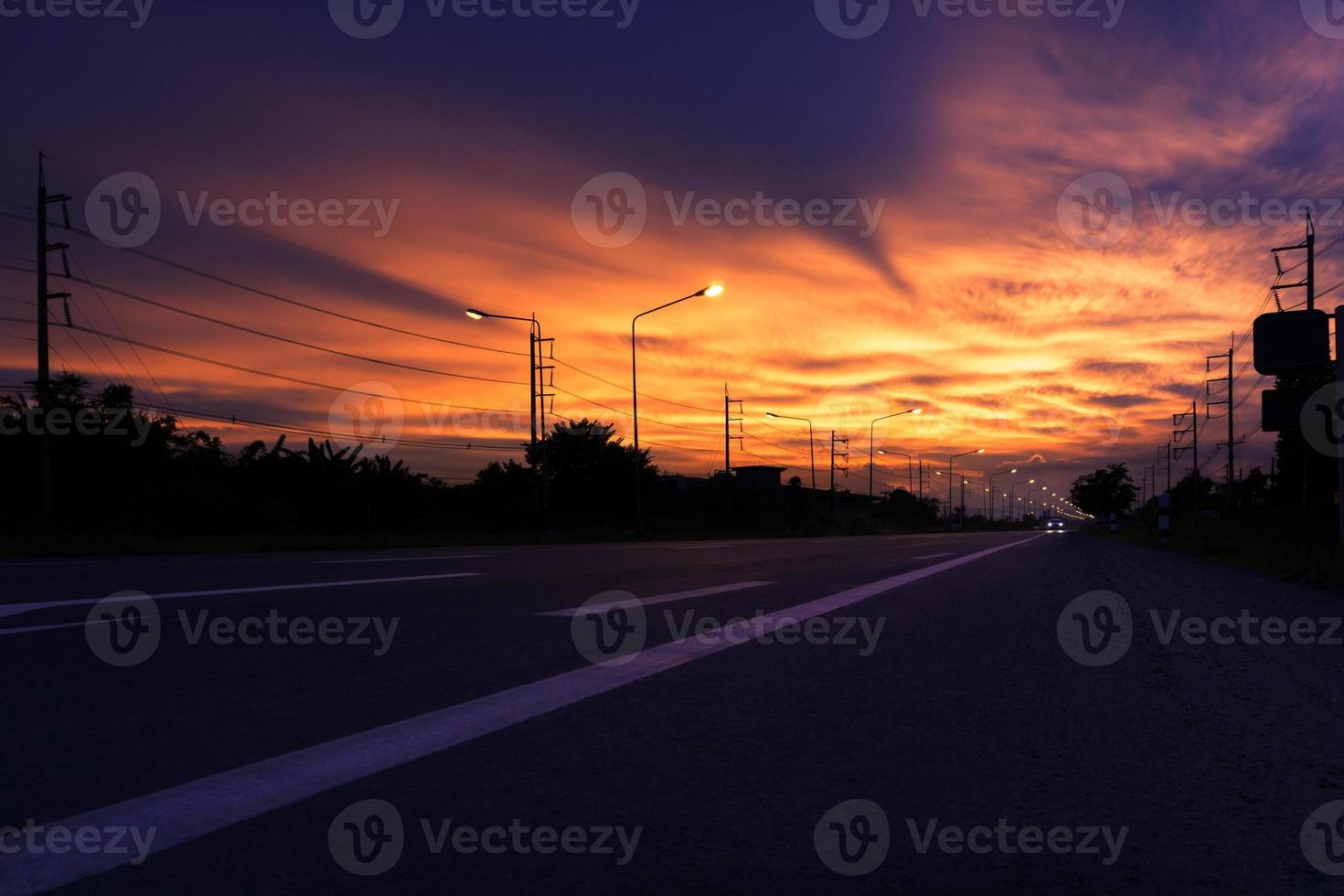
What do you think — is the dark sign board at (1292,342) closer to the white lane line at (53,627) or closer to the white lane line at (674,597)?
the white lane line at (674,597)

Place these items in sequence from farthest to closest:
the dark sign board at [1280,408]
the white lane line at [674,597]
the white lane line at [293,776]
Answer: the dark sign board at [1280,408] < the white lane line at [674,597] < the white lane line at [293,776]

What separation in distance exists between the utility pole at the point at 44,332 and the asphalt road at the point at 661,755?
1097 inches

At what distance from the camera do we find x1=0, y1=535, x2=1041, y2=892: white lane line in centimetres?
183

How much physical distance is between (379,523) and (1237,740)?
56.6 metres

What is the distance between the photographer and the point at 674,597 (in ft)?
24.5

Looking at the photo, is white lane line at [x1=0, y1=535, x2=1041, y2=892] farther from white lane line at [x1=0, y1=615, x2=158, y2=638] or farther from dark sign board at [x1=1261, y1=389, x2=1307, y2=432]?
dark sign board at [x1=1261, y1=389, x2=1307, y2=432]

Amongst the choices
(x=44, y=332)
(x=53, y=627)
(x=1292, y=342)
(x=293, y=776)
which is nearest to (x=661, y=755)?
(x=293, y=776)

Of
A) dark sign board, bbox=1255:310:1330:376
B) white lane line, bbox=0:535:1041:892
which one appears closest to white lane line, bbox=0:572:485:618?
white lane line, bbox=0:535:1041:892

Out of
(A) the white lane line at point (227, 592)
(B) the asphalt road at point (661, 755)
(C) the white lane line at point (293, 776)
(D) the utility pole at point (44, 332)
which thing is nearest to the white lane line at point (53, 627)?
(B) the asphalt road at point (661, 755)

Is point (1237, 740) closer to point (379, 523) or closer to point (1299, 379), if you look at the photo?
point (1299, 379)

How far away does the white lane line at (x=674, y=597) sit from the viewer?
6.25 m

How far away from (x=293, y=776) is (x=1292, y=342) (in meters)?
19.7

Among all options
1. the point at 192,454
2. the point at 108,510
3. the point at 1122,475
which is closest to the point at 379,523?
the point at 192,454

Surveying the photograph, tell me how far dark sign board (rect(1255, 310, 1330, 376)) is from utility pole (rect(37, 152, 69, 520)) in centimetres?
3307
